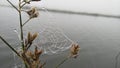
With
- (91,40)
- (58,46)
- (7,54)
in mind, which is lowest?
(91,40)

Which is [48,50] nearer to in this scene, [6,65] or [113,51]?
[113,51]

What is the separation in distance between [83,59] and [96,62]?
5.07 ft

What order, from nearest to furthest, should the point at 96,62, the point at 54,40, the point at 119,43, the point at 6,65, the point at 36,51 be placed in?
the point at 36,51 < the point at 6,65 < the point at 96,62 < the point at 54,40 < the point at 119,43

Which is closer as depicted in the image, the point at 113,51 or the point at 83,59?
the point at 83,59

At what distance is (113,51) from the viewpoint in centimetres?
3384

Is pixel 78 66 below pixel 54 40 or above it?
above

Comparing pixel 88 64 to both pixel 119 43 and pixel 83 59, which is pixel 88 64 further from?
pixel 119 43

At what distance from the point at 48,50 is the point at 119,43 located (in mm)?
11625

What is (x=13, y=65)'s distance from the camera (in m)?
24.0

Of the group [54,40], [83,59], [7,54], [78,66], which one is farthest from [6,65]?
[54,40]

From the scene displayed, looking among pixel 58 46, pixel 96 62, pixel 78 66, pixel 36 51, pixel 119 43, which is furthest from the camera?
pixel 119 43

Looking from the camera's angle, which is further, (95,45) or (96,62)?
(95,45)

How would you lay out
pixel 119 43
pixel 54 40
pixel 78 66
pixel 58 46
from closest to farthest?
pixel 78 66 → pixel 58 46 → pixel 54 40 → pixel 119 43

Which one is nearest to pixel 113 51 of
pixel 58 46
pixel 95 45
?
pixel 95 45
